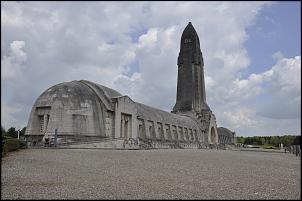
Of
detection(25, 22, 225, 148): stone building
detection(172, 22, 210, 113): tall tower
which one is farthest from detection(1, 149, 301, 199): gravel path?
detection(172, 22, 210, 113): tall tower

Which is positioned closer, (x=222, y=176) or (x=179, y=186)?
(x=179, y=186)

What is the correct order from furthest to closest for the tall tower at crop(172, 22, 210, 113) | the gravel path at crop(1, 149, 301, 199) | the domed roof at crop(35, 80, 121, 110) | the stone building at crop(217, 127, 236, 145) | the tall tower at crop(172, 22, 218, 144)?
the stone building at crop(217, 127, 236, 145) → the tall tower at crop(172, 22, 210, 113) → the tall tower at crop(172, 22, 218, 144) → the domed roof at crop(35, 80, 121, 110) → the gravel path at crop(1, 149, 301, 199)

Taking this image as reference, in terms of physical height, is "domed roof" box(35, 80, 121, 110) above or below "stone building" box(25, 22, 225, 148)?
above

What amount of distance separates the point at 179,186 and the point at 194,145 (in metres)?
51.6

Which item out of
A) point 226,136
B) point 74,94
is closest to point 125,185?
point 74,94

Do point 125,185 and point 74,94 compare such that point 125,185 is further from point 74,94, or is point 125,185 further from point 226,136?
point 226,136

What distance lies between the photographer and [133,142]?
36.5 m

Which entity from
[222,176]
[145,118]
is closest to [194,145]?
[145,118]

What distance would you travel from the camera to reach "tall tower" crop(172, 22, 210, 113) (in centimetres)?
7238

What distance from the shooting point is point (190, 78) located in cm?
7300

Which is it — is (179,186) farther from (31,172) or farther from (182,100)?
(182,100)

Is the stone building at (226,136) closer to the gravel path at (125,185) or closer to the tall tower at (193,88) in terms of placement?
the tall tower at (193,88)

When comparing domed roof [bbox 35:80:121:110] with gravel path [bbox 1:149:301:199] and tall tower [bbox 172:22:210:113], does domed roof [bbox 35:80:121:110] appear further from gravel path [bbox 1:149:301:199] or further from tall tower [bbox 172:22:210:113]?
tall tower [bbox 172:22:210:113]

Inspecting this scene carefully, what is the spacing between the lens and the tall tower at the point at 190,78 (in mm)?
72375
